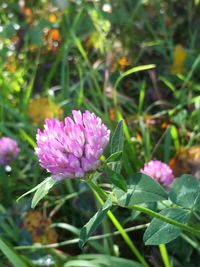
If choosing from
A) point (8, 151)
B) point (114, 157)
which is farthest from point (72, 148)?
point (8, 151)

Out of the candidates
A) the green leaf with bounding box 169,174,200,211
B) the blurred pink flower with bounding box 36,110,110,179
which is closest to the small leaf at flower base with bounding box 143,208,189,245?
the green leaf with bounding box 169,174,200,211

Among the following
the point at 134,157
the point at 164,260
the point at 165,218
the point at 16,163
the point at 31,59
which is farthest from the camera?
the point at 31,59

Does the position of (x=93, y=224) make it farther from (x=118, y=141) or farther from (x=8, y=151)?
(x=8, y=151)

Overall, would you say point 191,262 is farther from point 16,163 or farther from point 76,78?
point 76,78

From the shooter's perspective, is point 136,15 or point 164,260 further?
point 136,15

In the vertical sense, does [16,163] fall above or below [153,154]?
above

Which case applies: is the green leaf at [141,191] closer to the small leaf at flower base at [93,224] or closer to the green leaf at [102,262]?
the small leaf at flower base at [93,224]

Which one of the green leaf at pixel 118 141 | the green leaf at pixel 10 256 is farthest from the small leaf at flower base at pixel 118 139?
the green leaf at pixel 10 256

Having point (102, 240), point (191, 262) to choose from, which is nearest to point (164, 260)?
point (191, 262)
